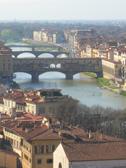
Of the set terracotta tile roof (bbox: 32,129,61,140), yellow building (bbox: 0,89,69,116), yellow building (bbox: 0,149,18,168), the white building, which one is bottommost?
yellow building (bbox: 0,89,69,116)

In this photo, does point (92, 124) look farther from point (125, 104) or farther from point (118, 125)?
point (125, 104)

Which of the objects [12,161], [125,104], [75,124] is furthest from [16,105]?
[12,161]

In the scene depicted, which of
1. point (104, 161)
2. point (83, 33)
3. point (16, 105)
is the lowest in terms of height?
point (83, 33)

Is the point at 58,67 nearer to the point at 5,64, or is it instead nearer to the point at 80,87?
the point at 5,64

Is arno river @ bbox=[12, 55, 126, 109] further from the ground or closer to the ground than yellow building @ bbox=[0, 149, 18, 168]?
closer to the ground

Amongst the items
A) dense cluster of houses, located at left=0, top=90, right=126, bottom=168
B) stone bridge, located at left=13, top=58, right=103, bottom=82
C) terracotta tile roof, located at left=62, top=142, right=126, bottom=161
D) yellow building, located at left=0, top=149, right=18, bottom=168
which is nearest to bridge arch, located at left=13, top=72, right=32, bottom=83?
stone bridge, located at left=13, top=58, right=103, bottom=82

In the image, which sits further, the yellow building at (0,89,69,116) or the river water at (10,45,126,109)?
Result: the river water at (10,45,126,109)

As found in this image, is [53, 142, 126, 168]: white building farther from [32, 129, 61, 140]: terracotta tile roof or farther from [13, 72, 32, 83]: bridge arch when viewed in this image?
[13, 72, 32, 83]: bridge arch

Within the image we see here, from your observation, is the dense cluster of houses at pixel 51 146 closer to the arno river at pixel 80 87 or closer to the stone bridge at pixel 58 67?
the arno river at pixel 80 87
